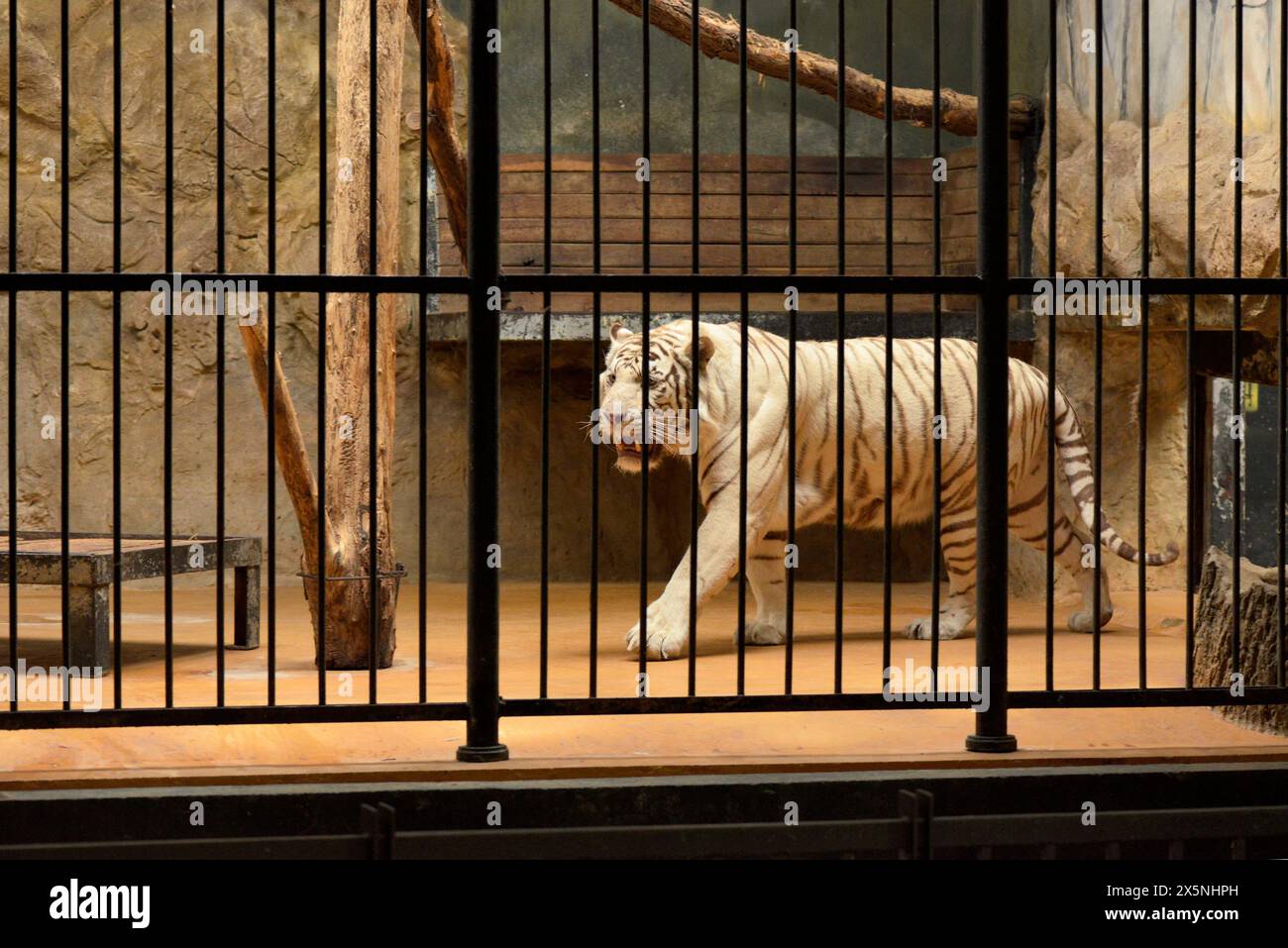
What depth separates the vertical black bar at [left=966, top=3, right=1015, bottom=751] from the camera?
3787mm

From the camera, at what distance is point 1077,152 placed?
754 centimetres

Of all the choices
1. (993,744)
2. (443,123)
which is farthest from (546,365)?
(443,123)

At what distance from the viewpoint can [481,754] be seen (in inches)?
143

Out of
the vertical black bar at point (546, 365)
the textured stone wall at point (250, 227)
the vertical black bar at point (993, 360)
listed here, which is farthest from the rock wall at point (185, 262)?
the vertical black bar at point (993, 360)

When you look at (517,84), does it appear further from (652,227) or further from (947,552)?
(947,552)

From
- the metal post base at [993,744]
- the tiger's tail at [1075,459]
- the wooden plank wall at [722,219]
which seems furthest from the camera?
the wooden plank wall at [722,219]

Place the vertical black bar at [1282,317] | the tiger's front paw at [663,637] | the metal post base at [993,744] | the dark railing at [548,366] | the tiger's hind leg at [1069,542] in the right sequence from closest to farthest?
the dark railing at [548,366] < the metal post base at [993,744] < the vertical black bar at [1282,317] < the tiger's front paw at [663,637] < the tiger's hind leg at [1069,542]

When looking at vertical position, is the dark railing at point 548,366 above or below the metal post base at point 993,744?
above

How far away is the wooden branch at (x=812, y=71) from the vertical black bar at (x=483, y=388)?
8.18ft

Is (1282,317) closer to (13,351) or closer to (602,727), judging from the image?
(602,727)

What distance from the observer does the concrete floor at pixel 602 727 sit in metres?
3.63

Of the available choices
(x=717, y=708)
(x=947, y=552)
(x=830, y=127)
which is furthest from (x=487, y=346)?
(x=830, y=127)

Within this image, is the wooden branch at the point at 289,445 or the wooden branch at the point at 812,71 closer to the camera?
the wooden branch at the point at 289,445

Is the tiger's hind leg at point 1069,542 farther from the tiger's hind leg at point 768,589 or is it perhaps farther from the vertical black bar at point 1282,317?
the vertical black bar at point 1282,317
